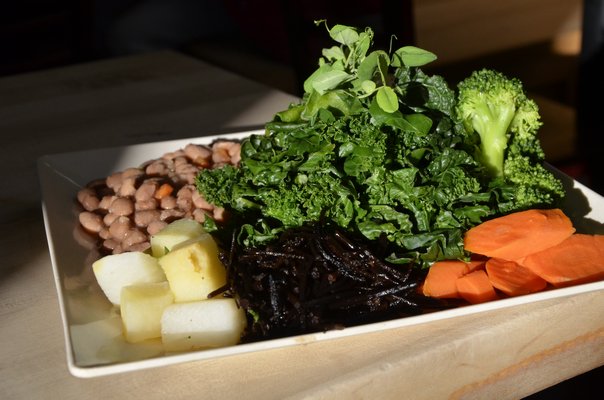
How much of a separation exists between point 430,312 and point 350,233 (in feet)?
0.82

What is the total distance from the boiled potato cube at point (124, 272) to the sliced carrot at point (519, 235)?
1.82 ft

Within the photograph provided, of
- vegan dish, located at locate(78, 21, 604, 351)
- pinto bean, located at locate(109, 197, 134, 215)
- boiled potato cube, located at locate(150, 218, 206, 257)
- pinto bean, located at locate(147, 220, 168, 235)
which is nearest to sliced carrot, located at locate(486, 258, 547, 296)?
vegan dish, located at locate(78, 21, 604, 351)

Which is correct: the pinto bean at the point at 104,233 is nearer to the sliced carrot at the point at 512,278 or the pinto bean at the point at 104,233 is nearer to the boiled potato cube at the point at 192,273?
the boiled potato cube at the point at 192,273

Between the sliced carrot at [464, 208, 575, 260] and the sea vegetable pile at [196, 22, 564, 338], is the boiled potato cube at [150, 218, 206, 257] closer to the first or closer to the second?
the sea vegetable pile at [196, 22, 564, 338]

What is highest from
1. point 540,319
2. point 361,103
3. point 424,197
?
point 361,103

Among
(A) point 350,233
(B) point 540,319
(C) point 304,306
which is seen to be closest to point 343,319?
→ (C) point 304,306

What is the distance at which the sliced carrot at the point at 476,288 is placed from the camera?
4.08ft

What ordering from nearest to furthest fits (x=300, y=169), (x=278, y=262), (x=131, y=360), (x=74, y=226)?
(x=131, y=360), (x=278, y=262), (x=300, y=169), (x=74, y=226)

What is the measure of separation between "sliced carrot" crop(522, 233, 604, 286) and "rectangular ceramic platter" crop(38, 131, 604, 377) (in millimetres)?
57

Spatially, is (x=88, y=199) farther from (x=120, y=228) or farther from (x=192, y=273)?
(x=192, y=273)

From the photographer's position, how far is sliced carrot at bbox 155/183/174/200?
5.46 ft

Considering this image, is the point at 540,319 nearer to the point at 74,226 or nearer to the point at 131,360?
the point at 131,360

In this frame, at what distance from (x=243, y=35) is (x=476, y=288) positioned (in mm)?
2770

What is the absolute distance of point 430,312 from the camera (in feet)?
3.93
